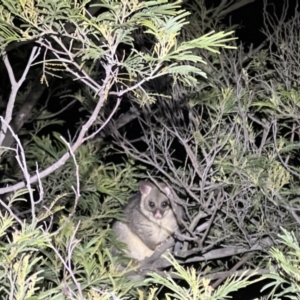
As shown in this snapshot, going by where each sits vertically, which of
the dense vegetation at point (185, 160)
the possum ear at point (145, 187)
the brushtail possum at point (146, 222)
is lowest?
the brushtail possum at point (146, 222)

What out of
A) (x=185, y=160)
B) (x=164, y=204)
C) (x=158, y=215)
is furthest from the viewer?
(x=164, y=204)

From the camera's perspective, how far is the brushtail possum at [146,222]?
484 centimetres

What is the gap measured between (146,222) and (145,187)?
0.90 feet

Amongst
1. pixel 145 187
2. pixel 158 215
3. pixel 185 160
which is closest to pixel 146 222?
pixel 158 215

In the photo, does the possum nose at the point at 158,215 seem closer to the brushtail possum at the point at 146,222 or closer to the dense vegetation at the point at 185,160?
the brushtail possum at the point at 146,222

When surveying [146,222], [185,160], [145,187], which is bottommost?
[146,222]

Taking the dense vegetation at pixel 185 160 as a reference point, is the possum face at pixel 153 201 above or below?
below

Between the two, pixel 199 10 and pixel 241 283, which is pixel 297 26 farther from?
pixel 241 283

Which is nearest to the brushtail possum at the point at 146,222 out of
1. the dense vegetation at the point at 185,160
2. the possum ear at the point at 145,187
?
the possum ear at the point at 145,187

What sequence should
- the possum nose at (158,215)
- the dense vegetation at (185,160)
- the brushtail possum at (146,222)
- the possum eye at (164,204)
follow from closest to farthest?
the dense vegetation at (185,160), the brushtail possum at (146,222), the possum nose at (158,215), the possum eye at (164,204)

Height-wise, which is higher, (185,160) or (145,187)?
(185,160)

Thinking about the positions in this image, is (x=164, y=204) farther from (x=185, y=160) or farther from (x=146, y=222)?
(x=185, y=160)

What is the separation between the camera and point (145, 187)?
16.5 feet

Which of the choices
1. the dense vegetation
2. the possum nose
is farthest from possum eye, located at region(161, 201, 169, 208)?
the dense vegetation
